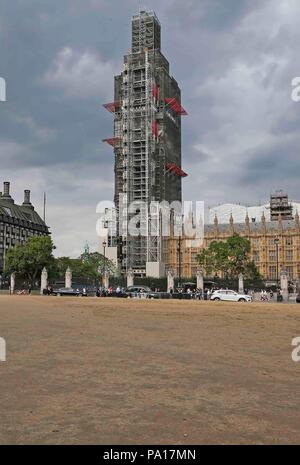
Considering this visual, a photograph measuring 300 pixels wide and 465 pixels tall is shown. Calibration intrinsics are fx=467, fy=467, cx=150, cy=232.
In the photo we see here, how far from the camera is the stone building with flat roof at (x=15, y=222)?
13475cm

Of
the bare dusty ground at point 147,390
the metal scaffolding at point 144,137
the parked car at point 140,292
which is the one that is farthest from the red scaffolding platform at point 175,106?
the bare dusty ground at point 147,390

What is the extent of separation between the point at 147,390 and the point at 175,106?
332 feet

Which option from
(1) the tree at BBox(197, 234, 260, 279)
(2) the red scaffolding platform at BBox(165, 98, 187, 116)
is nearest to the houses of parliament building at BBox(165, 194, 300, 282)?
(1) the tree at BBox(197, 234, 260, 279)

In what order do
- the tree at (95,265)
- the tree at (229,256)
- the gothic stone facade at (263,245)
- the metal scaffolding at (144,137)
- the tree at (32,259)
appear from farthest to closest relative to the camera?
the gothic stone facade at (263,245) < the tree at (95,265) < the metal scaffolding at (144,137) < the tree at (229,256) < the tree at (32,259)

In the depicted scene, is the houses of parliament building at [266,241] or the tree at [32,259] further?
the houses of parliament building at [266,241]

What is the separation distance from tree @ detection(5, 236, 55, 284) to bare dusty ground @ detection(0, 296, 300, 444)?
247ft

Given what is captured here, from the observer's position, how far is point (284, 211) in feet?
460

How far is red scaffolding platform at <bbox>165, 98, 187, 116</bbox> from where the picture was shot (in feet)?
335

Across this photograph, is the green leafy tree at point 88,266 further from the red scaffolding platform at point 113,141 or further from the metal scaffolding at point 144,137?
the red scaffolding platform at point 113,141

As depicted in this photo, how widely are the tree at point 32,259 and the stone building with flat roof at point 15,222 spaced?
36561mm

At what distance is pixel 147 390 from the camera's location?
909 centimetres

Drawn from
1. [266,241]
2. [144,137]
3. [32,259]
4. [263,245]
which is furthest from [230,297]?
[266,241]

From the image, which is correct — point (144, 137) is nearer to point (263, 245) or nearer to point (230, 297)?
point (263, 245)
